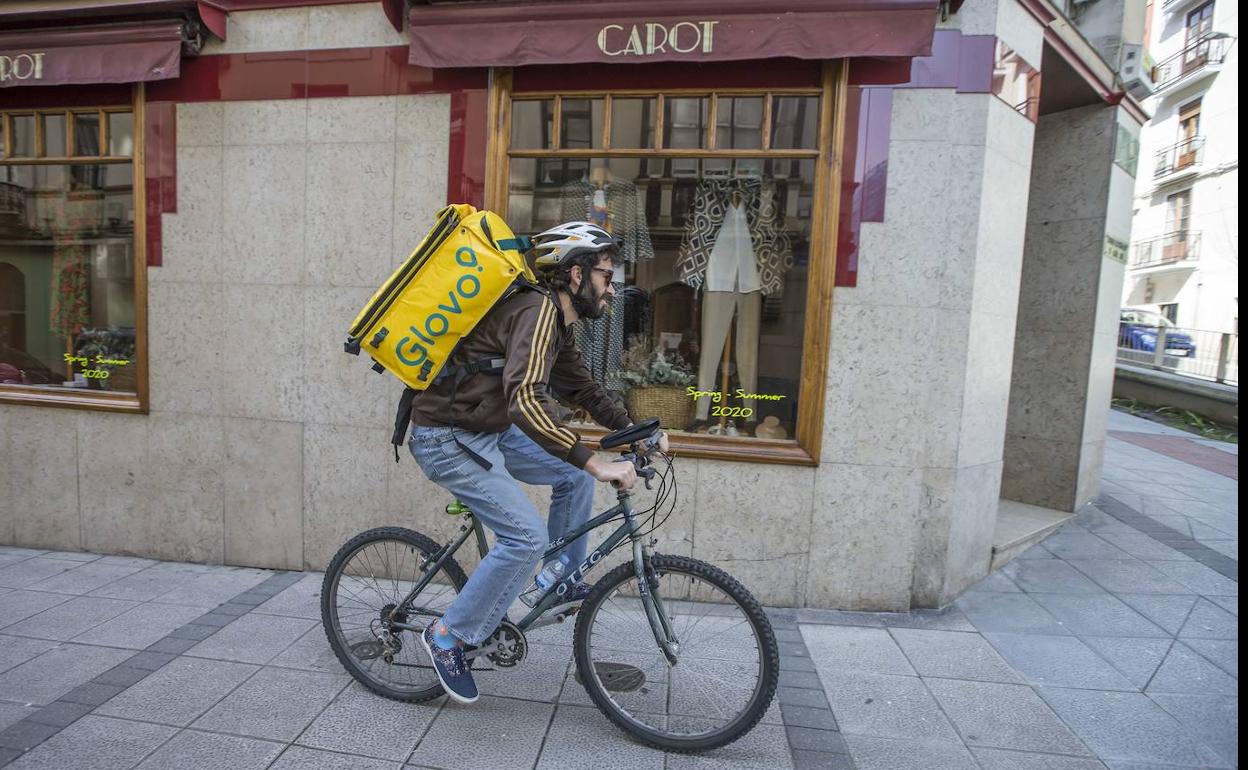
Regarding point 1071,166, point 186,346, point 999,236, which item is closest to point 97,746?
point 186,346

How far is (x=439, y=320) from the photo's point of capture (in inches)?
106

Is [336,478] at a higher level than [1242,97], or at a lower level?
lower

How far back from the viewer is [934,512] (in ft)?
14.1

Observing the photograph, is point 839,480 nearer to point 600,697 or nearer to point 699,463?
point 699,463

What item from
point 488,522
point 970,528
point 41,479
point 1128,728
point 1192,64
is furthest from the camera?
point 1192,64

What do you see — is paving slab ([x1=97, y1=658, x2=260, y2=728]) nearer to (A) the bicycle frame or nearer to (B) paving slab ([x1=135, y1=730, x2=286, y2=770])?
(B) paving slab ([x1=135, y1=730, x2=286, y2=770])

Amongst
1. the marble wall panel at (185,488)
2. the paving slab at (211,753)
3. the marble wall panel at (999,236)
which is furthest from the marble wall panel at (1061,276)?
the marble wall panel at (185,488)

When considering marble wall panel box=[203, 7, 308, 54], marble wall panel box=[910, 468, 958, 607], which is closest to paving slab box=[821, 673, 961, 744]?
marble wall panel box=[910, 468, 958, 607]

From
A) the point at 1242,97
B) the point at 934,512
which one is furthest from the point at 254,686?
the point at 1242,97

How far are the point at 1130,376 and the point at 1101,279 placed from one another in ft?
34.2

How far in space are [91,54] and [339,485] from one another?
3319 millimetres

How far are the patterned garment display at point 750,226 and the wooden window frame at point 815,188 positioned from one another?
0.26 metres

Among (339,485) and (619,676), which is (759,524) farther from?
(339,485)

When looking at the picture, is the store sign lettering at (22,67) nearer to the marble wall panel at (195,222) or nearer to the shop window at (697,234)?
the marble wall panel at (195,222)
